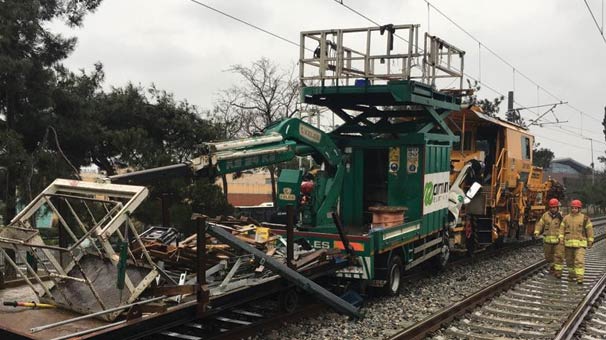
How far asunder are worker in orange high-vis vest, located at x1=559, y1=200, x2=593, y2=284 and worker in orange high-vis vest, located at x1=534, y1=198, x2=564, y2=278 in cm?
27

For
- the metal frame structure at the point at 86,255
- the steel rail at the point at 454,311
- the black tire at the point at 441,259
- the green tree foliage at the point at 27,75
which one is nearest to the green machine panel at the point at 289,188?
the steel rail at the point at 454,311

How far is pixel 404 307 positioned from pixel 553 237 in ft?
16.5

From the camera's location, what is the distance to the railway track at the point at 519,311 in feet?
23.5

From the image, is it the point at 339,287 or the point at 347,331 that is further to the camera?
the point at 339,287

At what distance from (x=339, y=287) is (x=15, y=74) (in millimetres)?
7850

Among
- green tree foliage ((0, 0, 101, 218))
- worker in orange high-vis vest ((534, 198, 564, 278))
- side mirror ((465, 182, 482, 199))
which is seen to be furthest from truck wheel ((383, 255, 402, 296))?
green tree foliage ((0, 0, 101, 218))

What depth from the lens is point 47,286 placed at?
571 cm

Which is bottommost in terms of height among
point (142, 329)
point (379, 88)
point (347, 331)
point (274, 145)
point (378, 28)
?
point (347, 331)

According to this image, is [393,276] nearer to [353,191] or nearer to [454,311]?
[454,311]

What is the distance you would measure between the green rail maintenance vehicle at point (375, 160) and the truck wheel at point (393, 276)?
0.02 m

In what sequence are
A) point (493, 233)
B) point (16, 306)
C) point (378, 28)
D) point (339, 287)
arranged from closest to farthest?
point (16, 306) → point (339, 287) → point (378, 28) → point (493, 233)

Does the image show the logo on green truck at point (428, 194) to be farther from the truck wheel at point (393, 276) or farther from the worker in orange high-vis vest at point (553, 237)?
the worker in orange high-vis vest at point (553, 237)

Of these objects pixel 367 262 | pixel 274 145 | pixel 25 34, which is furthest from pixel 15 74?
pixel 367 262

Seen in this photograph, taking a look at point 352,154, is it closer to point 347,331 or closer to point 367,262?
point 367,262
